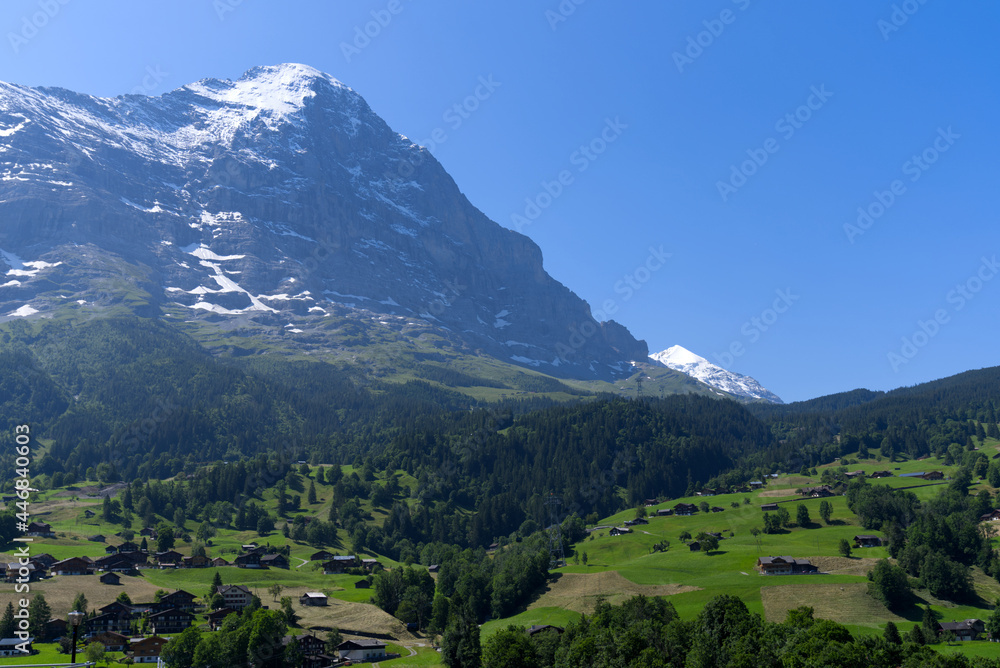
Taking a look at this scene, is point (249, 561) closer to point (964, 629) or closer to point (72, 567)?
point (72, 567)

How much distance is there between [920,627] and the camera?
10638 centimetres

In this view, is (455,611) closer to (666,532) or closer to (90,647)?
(90,647)

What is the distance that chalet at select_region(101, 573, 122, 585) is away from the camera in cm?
13988

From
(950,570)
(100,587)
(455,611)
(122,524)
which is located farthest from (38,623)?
(950,570)

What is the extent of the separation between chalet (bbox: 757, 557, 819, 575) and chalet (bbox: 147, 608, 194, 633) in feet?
326

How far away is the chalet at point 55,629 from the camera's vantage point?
11076 cm

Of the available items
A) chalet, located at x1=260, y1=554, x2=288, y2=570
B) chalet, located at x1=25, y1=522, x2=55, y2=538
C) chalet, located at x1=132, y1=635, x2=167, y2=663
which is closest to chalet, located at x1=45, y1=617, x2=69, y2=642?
chalet, located at x1=132, y1=635, x2=167, y2=663

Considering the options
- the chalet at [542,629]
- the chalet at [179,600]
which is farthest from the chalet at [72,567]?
the chalet at [542,629]

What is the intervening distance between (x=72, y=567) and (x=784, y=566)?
13440cm

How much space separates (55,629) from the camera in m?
112

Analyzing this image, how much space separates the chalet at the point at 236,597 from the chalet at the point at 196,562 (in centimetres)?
3019

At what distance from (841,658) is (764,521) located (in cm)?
11737

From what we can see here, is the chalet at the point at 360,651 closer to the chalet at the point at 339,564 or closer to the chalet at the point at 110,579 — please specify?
the chalet at the point at 110,579

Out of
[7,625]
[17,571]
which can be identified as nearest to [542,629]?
[7,625]
